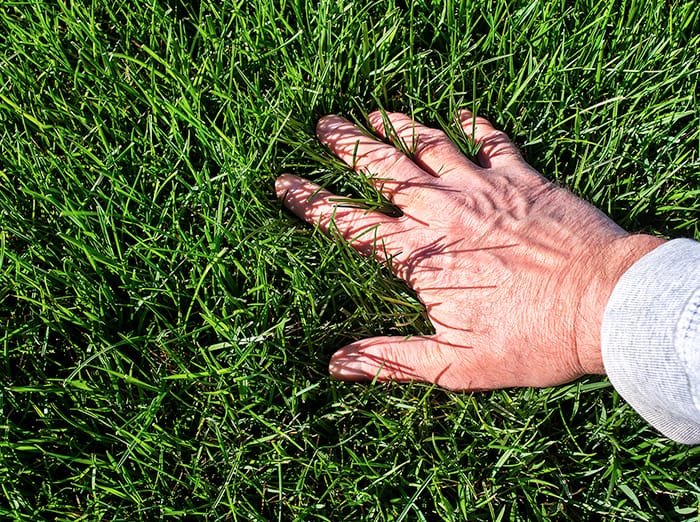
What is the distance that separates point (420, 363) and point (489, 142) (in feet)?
2.28

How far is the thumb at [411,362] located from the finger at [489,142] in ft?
1.86

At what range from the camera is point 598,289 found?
1634 mm

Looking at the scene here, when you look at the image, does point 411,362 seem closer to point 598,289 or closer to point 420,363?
point 420,363

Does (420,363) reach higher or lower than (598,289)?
lower

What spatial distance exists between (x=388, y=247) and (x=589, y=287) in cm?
54

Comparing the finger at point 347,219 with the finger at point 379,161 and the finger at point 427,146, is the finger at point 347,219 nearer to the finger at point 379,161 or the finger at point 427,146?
the finger at point 379,161

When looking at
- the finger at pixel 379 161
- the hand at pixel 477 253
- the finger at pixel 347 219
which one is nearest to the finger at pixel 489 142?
the hand at pixel 477 253

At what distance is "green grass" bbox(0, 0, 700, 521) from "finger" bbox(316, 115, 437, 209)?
0.06 metres

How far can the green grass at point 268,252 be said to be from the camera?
1.71m

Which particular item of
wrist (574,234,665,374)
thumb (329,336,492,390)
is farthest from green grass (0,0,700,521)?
wrist (574,234,665,374)

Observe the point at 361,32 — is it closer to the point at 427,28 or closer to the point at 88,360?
the point at 427,28

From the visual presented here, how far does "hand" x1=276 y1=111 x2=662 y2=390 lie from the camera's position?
1679 millimetres

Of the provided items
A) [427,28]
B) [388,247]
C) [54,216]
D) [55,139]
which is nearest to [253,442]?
[388,247]

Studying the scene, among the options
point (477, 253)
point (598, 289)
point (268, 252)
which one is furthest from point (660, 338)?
point (268, 252)
